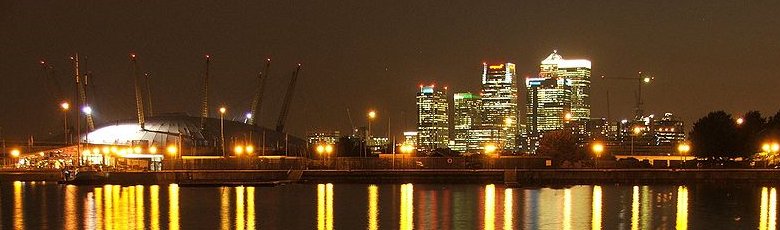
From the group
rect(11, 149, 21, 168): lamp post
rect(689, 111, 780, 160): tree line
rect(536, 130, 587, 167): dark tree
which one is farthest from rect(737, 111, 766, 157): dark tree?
rect(11, 149, 21, 168): lamp post

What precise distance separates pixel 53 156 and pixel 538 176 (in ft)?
199

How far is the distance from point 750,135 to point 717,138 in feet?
15.9

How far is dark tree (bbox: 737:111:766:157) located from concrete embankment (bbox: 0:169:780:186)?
25.7m

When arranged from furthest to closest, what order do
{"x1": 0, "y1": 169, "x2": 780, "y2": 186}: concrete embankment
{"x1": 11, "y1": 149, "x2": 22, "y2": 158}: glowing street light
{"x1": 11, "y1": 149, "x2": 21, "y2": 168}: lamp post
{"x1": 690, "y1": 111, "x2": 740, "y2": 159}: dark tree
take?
1. {"x1": 11, "y1": 149, "x2": 22, "y2": 158}: glowing street light
2. {"x1": 11, "y1": 149, "x2": 21, "y2": 168}: lamp post
3. {"x1": 690, "y1": 111, "x2": 740, "y2": 159}: dark tree
4. {"x1": 0, "y1": 169, "x2": 780, "y2": 186}: concrete embankment

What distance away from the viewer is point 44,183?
327ft

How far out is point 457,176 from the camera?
99.8 m

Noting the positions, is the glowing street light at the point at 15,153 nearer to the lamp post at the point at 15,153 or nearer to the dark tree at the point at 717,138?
the lamp post at the point at 15,153

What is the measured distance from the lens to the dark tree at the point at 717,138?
403 feet

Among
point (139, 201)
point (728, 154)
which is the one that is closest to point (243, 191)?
point (139, 201)

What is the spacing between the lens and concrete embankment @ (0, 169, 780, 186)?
96938mm

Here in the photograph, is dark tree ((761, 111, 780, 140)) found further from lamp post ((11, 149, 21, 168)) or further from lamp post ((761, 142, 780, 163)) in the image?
lamp post ((11, 149, 21, 168))

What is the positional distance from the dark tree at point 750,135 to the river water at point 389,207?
33.5 metres

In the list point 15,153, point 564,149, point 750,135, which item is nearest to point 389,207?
point 564,149

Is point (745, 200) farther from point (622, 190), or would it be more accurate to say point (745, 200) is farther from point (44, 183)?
point (44, 183)
